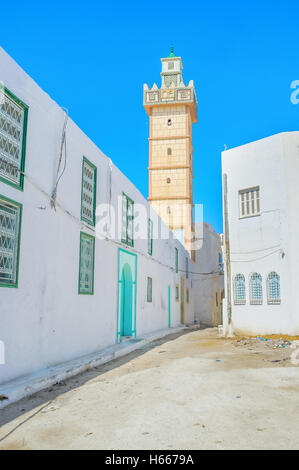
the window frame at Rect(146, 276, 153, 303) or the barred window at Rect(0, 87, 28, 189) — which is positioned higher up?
the barred window at Rect(0, 87, 28, 189)

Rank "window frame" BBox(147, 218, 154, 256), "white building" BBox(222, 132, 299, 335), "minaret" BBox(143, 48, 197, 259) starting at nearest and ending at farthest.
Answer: "white building" BBox(222, 132, 299, 335) → "window frame" BBox(147, 218, 154, 256) → "minaret" BBox(143, 48, 197, 259)

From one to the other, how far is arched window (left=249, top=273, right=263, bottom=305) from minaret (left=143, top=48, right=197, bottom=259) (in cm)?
1261

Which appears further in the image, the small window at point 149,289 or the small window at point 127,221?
the small window at point 149,289

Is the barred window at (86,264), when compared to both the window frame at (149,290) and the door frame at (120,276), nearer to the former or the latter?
the door frame at (120,276)

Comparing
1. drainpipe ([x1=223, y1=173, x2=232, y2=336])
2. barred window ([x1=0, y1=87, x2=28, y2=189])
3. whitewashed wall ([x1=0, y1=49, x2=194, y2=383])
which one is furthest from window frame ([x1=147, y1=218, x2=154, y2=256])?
barred window ([x1=0, y1=87, x2=28, y2=189])

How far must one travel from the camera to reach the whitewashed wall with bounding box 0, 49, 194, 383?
21.7ft

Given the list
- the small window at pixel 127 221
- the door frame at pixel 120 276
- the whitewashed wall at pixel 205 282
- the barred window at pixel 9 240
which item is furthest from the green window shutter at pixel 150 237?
the whitewashed wall at pixel 205 282

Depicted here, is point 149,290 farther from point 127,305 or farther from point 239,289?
point 239,289

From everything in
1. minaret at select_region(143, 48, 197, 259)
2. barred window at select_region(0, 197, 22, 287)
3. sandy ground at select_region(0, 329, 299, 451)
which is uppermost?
minaret at select_region(143, 48, 197, 259)

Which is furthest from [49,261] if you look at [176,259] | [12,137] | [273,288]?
[176,259]

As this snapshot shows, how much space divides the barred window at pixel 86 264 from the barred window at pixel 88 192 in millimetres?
449

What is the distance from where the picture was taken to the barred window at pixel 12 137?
646 centimetres

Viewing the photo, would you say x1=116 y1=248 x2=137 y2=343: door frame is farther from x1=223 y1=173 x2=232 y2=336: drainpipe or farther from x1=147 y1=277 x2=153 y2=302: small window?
x1=223 y1=173 x2=232 y2=336: drainpipe

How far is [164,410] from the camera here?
516 cm
